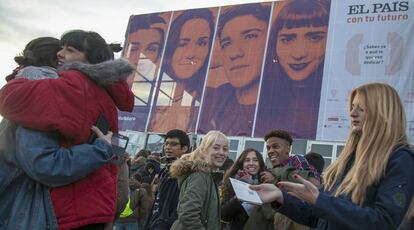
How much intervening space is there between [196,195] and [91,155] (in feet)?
5.31

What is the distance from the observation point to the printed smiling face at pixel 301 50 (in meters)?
16.9

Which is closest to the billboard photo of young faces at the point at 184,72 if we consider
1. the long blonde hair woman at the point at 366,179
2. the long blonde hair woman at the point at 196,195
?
the long blonde hair woman at the point at 196,195

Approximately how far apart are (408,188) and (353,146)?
35 centimetres

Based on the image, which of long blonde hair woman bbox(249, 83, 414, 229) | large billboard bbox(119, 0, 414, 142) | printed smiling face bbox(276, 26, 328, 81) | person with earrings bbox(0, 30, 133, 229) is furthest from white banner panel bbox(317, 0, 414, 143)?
person with earrings bbox(0, 30, 133, 229)

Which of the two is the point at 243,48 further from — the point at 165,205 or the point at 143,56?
the point at 165,205

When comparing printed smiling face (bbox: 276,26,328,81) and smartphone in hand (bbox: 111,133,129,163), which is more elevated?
printed smiling face (bbox: 276,26,328,81)

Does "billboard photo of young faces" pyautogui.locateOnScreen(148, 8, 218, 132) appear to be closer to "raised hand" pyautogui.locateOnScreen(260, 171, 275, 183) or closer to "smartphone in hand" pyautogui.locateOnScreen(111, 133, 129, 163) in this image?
"raised hand" pyautogui.locateOnScreen(260, 171, 275, 183)

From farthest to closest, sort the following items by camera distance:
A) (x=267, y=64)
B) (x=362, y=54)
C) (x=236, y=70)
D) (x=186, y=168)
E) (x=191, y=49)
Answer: (x=191, y=49)
(x=236, y=70)
(x=267, y=64)
(x=362, y=54)
(x=186, y=168)

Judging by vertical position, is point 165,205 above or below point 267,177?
below

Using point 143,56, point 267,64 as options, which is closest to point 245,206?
point 267,64

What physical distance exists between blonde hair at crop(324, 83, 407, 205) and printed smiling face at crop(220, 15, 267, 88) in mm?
16020

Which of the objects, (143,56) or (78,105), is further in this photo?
(143,56)

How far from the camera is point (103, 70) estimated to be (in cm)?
162

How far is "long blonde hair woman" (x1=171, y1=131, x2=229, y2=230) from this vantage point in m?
2.99
